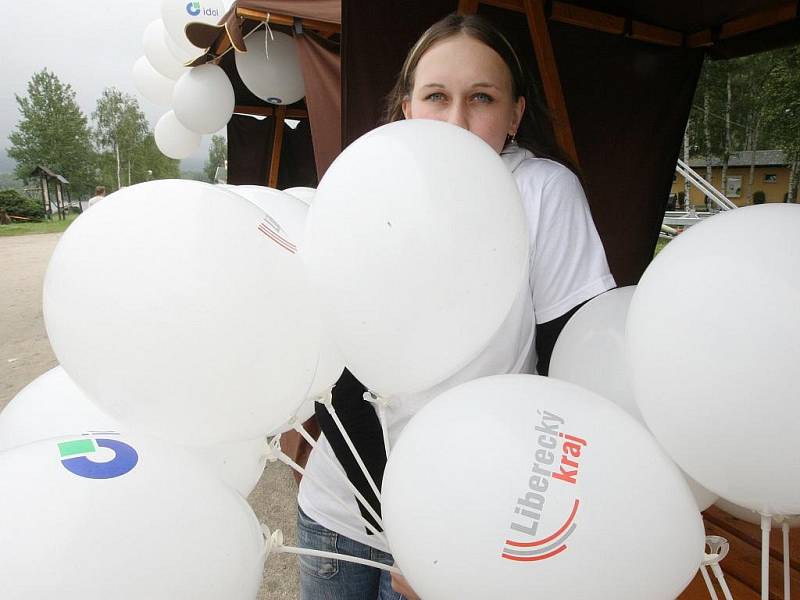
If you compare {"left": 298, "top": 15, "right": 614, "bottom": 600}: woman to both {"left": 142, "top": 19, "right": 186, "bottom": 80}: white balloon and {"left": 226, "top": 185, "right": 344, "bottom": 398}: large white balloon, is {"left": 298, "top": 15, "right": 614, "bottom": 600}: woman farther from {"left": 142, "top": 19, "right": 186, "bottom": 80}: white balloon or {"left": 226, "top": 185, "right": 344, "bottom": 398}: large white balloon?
{"left": 142, "top": 19, "right": 186, "bottom": 80}: white balloon

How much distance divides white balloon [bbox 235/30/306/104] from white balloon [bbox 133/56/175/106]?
2183mm

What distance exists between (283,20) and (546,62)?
1261 mm

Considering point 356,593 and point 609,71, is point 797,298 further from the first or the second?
point 609,71

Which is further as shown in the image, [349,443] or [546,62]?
[546,62]

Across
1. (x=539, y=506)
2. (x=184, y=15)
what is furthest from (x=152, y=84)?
(x=539, y=506)

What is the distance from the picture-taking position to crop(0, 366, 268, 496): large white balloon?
76 cm

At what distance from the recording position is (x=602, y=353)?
2.39 ft

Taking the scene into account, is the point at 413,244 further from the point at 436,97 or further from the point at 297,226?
the point at 436,97

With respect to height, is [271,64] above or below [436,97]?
above

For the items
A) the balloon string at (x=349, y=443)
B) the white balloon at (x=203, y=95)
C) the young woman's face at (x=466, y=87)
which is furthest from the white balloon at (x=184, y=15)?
the balloon string at (x=349, y=443)

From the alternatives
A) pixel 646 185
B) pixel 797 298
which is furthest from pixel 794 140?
pixel 797 298

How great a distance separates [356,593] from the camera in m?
1.12

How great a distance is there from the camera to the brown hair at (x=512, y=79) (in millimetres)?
986

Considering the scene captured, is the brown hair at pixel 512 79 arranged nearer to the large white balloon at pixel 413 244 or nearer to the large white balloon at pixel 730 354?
the large white balloon at pixel 413 244
